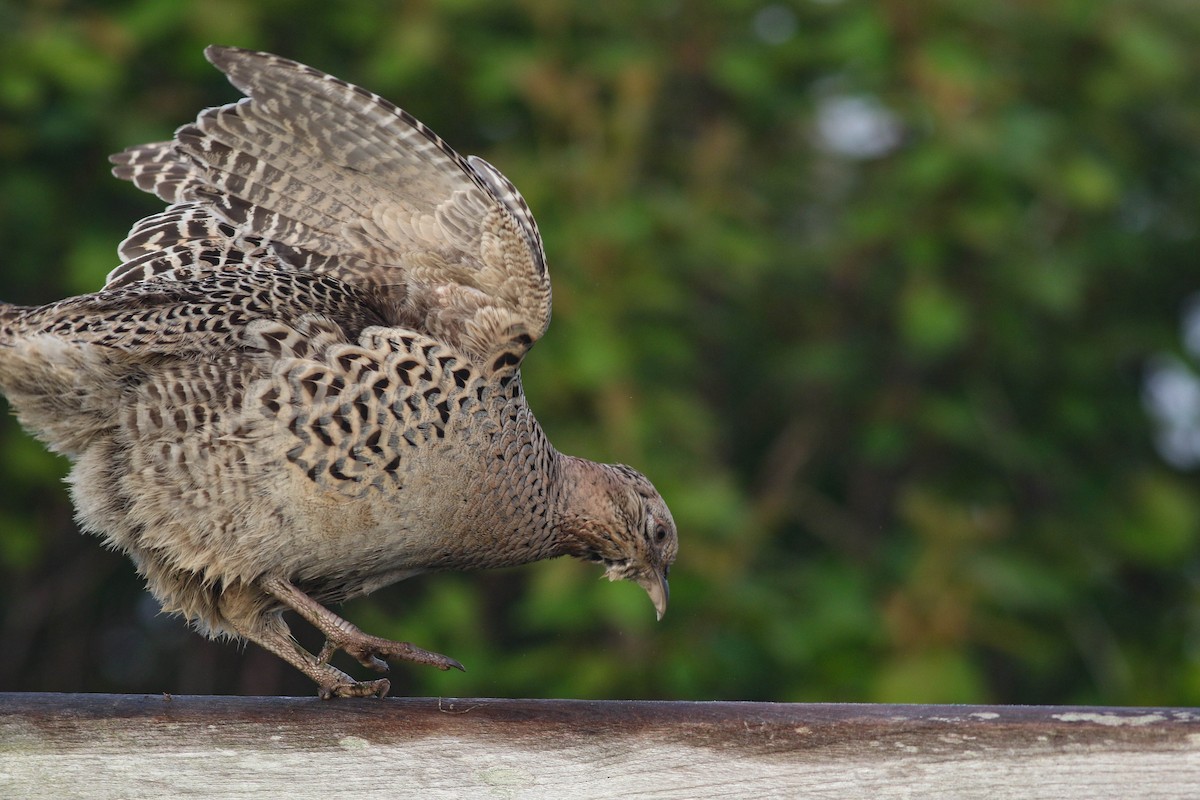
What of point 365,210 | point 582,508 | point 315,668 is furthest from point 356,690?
point 365,210

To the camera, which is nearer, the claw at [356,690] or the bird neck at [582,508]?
the claw at [356,690]

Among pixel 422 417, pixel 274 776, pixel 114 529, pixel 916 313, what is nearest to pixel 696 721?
pixel 274 776

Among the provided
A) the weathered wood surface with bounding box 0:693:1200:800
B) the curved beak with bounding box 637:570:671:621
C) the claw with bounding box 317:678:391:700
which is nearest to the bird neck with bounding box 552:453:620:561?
the curved beak with bounding box 637:570:671:621

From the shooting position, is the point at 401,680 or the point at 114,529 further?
the point at 401,680

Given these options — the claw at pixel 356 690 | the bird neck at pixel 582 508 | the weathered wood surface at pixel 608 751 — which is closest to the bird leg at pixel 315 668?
the claw at pixel 356 690

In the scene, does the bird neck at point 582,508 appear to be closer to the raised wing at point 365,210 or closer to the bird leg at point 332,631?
the raised wing at point 365,210

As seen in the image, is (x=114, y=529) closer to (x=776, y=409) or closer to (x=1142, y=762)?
(x=1142, y=762)
